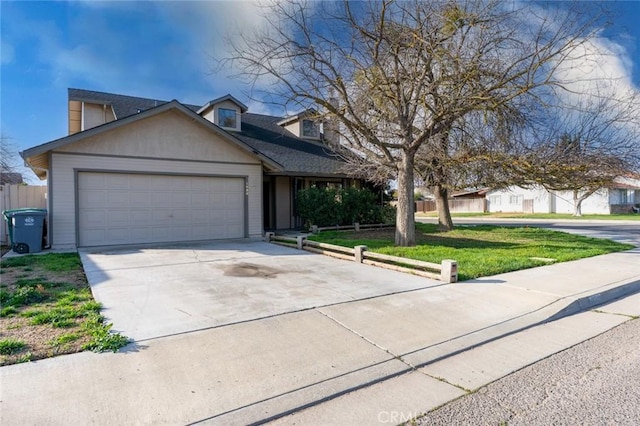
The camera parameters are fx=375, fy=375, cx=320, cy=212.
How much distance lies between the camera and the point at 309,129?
794 inches

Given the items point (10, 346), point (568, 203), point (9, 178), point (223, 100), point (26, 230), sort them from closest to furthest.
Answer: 1. point (10, 346)
2. point (26, 230)
3. point (223, 100)
4. point (9, 178)
5. point (568, 203)

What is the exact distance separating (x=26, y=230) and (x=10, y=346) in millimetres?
8147

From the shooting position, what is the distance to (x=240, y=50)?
32.3 ft

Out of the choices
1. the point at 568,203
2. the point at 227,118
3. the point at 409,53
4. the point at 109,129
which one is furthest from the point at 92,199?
the point at 568,203

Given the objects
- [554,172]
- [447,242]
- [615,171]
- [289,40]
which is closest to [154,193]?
[289,40]

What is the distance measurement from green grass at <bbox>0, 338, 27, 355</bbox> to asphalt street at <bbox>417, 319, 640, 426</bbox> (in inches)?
157

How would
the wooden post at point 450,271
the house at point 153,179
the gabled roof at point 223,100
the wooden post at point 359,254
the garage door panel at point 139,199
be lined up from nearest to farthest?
the wooden post at point 450,271 → the wooden post at point 359,254 → the house at point 153,179 → the garage door panel at point 139,199 → the gabled roof at point 223,100

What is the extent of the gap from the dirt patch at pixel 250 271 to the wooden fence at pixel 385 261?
2.18m

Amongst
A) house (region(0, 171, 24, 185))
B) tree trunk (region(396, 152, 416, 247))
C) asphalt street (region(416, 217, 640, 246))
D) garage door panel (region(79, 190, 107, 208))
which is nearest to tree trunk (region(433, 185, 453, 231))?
asphalt street (region(416, 217, 640, 246))

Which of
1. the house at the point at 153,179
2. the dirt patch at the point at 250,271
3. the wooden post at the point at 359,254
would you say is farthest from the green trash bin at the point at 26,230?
the wooden post at the point at 359,254

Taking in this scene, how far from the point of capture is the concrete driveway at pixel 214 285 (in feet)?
16.2

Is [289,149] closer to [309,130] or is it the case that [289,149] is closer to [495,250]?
[309,130]

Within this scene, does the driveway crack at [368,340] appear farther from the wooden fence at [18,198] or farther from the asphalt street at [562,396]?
the wooden fence at [18,198]

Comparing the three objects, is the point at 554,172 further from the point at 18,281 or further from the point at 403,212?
the point at 18,281
